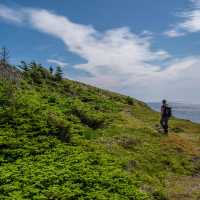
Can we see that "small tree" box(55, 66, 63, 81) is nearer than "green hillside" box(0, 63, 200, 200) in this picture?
No

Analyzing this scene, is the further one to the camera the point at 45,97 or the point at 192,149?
the point at 45,97

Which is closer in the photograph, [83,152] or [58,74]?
[83,152]

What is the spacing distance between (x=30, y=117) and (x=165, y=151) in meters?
11.5

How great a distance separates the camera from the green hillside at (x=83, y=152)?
22922 millimetres

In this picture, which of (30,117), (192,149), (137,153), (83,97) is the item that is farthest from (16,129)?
(83,97)

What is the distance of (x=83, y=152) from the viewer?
28.5 meters

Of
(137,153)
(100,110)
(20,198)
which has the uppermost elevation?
(100,110)

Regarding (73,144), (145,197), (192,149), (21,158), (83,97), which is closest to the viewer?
(145,197)

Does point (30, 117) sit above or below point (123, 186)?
above

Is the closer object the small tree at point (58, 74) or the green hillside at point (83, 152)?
the green hillside at point (83, 152)

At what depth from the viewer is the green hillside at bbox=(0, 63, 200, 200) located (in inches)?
902

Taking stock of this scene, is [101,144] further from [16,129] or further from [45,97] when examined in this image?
[45,97]

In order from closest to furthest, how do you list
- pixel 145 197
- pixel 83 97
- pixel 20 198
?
pixel 20 198 → pixel 145 197 → pixel 83 97

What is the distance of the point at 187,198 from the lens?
87.7 ft
